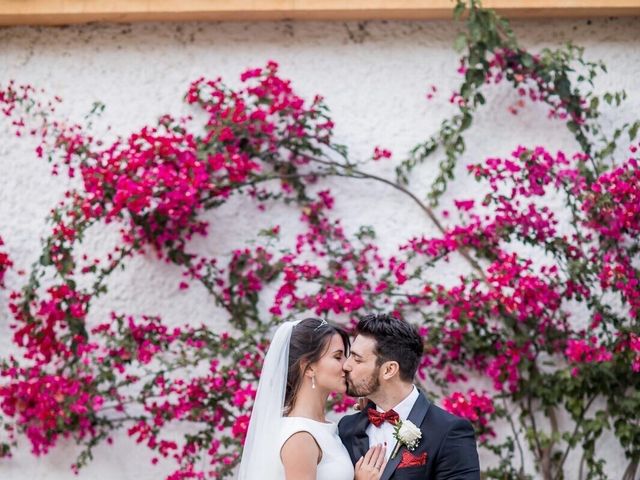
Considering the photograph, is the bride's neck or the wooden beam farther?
the wooden beam

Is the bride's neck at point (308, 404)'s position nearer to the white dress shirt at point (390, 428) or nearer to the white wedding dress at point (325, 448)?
the white wedding dress at point (325, 448)

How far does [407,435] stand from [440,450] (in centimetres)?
15

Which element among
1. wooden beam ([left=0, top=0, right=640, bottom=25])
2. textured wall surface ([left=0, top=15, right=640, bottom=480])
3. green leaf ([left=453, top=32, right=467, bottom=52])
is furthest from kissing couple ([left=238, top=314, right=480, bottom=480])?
wooden beam ([left=0, top=0, right=640, bottom=25])

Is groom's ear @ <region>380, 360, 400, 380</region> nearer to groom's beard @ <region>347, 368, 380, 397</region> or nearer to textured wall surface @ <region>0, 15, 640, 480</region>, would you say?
groom's beard @ <region>347, 368, 380, 397</region>

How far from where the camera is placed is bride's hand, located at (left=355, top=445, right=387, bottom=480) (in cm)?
358

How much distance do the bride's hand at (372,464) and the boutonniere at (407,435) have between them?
0.22 feet

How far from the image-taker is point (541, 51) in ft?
19.2

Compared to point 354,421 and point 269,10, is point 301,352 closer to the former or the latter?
point 354,421

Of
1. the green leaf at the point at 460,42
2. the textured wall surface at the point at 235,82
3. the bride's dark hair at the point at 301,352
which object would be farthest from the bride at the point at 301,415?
the green leaf at the point at 460,42

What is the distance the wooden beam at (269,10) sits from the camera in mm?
5730

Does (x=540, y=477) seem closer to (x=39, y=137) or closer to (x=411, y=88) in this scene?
(x=411, y=88)

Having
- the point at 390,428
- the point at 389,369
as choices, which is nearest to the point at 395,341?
the point at 389,369

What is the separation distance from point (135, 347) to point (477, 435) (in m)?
2.12

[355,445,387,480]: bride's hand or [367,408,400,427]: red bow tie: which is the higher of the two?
[367,408,400,427]: red bow tie
